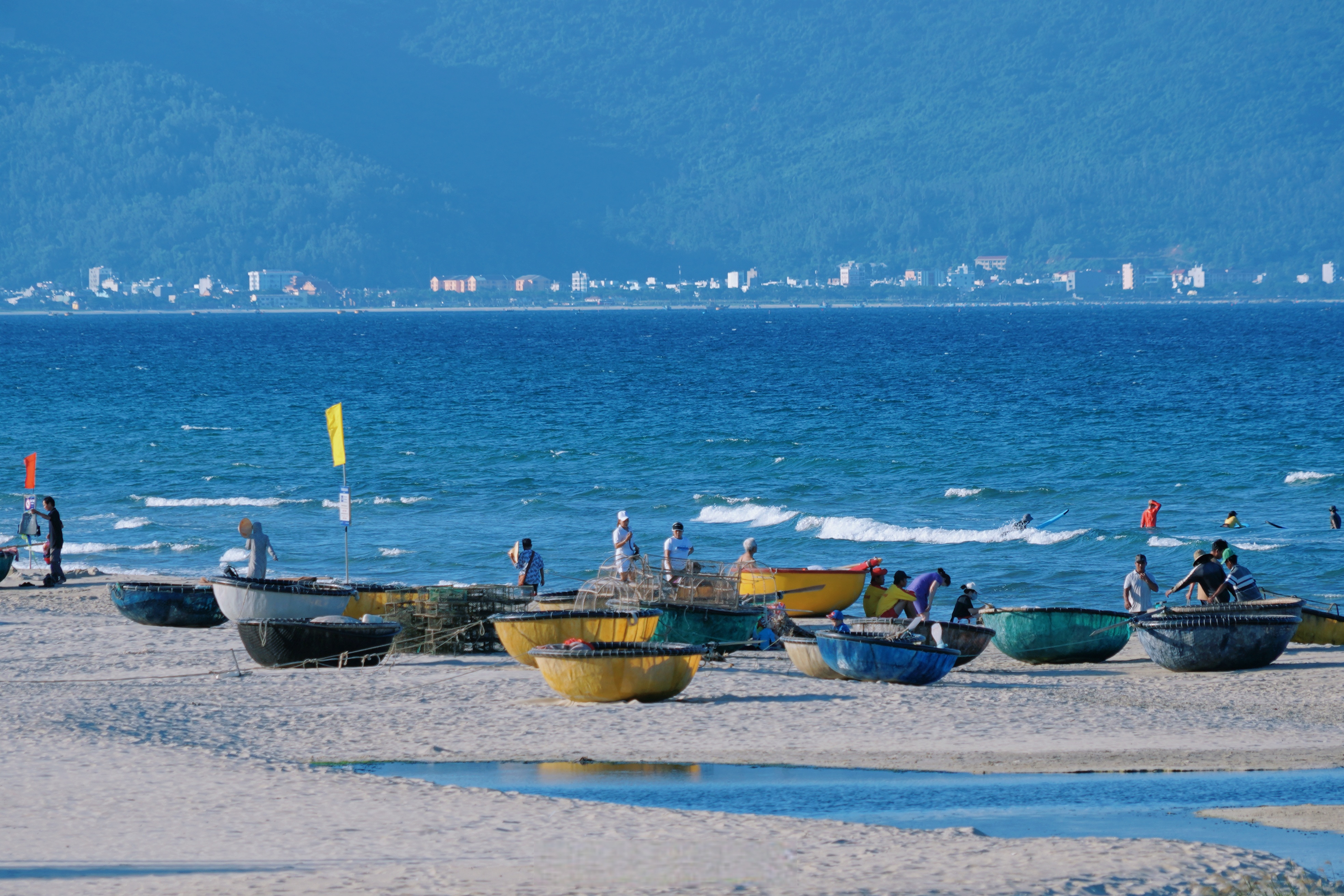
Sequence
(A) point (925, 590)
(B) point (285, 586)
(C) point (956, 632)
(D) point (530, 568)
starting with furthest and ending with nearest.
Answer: (D) point (530, 568) < (B) point (285, 586) < (A) point (925, 590) < (C) point (956, 632)

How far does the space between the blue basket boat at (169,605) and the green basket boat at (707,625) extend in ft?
24.9

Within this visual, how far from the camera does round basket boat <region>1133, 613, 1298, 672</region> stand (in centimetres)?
2006

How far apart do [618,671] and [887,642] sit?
3.44 metres

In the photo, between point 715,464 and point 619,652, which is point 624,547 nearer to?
point 619,652

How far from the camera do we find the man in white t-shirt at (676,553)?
72.1 ft

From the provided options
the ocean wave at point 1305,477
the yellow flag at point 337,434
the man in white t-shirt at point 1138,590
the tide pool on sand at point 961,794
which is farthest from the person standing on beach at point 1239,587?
the ocean wave at point 1305,477

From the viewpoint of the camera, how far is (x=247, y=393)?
82.8 metres

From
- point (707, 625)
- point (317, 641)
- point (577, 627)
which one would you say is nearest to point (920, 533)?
point (707, 625)

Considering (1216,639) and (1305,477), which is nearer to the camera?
(1216,639)

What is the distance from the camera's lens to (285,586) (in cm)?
2145

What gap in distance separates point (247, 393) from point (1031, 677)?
6797 centimetres

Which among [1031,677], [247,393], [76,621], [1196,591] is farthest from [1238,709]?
[247,393]

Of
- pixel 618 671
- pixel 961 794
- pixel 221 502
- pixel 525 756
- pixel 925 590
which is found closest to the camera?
pixel 961 794

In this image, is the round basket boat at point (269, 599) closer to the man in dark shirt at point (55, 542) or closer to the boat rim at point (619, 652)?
the boat rim at point (619, 652)
